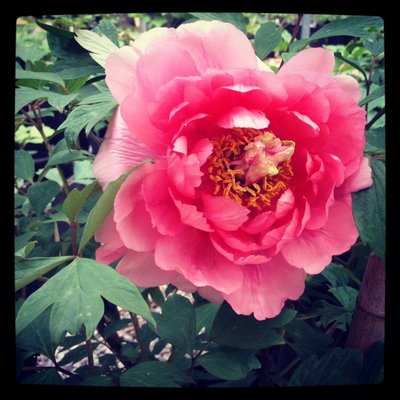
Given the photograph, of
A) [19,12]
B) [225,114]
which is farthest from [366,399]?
[19,12]

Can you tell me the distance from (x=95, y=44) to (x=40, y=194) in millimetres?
257

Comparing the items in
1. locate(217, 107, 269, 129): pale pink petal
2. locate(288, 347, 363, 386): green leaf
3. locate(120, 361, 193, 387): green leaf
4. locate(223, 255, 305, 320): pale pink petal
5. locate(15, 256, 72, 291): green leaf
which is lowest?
locate(120, 361, 193, 387): green leaf

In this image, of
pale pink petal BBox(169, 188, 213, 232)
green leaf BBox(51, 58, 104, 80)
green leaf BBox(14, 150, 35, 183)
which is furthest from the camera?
green leaf BBox(14, 150, 35, 183)

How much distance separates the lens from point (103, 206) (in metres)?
0.35

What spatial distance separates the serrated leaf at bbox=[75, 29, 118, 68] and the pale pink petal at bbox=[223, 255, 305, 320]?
0.68ft

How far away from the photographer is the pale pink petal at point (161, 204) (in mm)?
331

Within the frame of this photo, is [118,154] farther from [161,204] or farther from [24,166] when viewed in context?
[24,166]

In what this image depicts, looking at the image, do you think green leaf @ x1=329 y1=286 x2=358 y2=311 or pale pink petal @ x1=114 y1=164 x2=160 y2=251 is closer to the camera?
pale pink petal @ x1=114 y1=164 x2=160 y2=251

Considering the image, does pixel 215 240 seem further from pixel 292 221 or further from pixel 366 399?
Result: pixel 366 399

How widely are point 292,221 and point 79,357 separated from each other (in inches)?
12.6

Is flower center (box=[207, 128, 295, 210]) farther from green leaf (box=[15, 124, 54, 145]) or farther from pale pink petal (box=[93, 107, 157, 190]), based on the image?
green leaf (box=[15, 124, 54, 145])

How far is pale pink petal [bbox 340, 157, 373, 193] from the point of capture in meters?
0.35

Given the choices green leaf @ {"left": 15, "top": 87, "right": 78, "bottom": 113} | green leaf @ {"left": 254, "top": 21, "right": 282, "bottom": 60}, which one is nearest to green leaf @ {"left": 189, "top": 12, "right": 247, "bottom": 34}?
green leaf @ {"left": 254, "top": 21, "right": 282, "bottom": 60}
